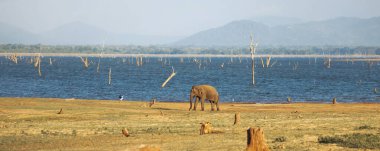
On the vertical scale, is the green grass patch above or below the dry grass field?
above

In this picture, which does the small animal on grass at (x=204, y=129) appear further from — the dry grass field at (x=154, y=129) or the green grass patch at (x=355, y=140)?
the green grass patch at (x=355, y=140)

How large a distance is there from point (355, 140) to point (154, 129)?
10.3 meters

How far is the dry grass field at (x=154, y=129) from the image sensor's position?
2703 centimetres

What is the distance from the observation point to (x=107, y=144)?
2716cm

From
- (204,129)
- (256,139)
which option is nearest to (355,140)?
(204,129)

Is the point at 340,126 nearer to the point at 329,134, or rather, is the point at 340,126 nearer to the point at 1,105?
the point at 329,134

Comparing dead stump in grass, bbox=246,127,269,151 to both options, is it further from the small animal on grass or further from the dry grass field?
the small animal on grass

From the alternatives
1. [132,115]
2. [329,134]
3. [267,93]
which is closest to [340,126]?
[329,134]

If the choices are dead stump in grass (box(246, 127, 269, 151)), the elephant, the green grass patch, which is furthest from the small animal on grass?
the elephant

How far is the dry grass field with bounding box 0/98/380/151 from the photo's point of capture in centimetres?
2703

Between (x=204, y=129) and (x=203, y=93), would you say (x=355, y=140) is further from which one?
(x=203, y=93)

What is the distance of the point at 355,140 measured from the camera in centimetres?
2762

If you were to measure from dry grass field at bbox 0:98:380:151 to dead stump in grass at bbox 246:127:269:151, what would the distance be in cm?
339

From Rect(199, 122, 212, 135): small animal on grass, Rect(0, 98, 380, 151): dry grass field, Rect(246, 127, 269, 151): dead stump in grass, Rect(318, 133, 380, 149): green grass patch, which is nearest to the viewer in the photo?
Rect(246, 127, 269, 151): dead stump in grass
